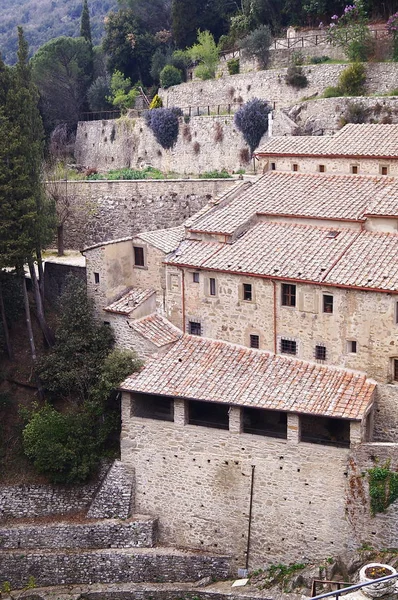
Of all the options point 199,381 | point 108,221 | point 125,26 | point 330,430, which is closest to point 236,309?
point 199,381

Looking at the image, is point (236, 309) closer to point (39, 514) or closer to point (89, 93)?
point (39, 514)

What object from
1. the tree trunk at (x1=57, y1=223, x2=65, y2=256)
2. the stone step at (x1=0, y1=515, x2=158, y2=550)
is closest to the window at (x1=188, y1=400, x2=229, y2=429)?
the stone step at (x1=0, y1=515, x2=158, y2=550)

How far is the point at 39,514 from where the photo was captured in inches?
1130

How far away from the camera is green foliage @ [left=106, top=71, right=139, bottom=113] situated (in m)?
54.3

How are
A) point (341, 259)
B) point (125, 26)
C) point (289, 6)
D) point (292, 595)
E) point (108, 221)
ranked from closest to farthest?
point (292, 595) → point (341, 259) → point (108, 221) → point (289, 6) → point (125, 26)

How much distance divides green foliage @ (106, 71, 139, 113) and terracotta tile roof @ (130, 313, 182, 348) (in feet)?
87.3

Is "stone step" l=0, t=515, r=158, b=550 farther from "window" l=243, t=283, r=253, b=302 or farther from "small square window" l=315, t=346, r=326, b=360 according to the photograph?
"window" l=243, t=283, r=253, b=302

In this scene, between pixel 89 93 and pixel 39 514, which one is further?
pixel 89 93

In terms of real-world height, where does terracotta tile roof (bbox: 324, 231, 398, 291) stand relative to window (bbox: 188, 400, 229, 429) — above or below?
above

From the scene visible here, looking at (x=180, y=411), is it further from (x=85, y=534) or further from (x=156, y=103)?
(x=156, y=103)

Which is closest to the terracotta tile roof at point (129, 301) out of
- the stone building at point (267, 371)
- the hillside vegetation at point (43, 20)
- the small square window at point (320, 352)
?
the stone building at point (267, 371)

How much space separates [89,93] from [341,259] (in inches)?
1286

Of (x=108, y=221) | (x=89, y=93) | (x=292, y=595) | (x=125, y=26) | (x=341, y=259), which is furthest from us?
(x=125, y=26)

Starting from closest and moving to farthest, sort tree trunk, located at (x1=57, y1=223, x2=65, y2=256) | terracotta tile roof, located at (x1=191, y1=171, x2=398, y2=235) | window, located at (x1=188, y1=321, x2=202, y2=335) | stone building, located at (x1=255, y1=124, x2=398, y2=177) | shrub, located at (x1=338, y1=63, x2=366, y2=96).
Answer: terracotta tile roof, located at (x1=191, y1=171, x2=398, y2=235)
window, located at (x1=188, y1=321, x2=202, y2=335)
stone building, located at (x1=255, y1=124, x2=398, y2=177)
tree trunk, located at (x1=57, y1=223, x2=65, y2=256)
shrub, located at (x1=338, y1=63, x2=366, y2=96)
